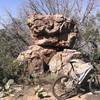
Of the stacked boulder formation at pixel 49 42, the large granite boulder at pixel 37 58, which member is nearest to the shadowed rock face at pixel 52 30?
the stacked boulder formation at pixel 49 42

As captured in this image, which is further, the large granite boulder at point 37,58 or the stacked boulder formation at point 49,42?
the stacked boulder formation at point 49,42

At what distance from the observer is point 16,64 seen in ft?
38.7

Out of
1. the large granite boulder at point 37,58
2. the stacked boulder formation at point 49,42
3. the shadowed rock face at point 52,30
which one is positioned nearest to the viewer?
the large granite boulder at point 37,58

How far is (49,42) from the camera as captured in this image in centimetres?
1288

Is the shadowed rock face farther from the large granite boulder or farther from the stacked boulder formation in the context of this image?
the large granite boulder

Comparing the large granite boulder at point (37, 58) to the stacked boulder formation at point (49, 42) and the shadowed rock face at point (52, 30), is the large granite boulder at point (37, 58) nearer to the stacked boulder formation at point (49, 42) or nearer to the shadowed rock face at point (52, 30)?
the stacked boulder formation at point (49, 42)

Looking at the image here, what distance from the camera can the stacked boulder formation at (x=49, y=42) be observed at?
1237 cm

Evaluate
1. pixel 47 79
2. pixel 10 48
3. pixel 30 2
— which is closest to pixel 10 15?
pixel 30 2

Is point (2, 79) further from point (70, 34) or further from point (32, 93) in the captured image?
point (70, 34)

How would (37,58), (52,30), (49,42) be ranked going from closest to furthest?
1. (37,58)
2. (52,30)
3. (49,42)

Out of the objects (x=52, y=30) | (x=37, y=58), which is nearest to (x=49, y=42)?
(x=52, y=30)

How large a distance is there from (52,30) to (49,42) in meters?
0.49

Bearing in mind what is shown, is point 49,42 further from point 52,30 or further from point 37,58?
point 37,58

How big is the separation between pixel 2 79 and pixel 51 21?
299 centimetres
